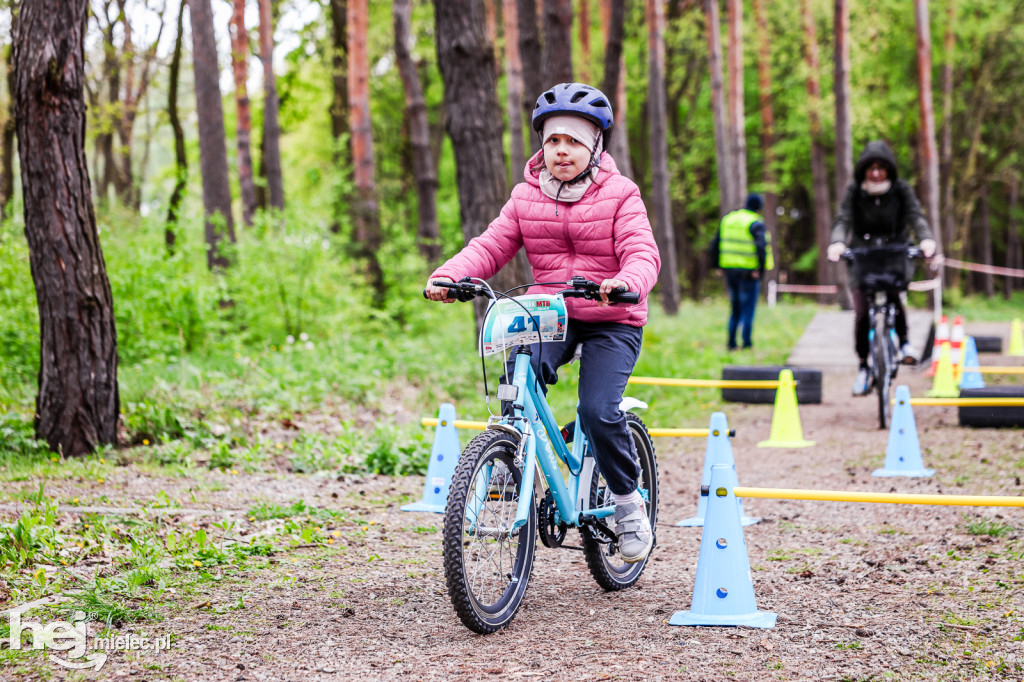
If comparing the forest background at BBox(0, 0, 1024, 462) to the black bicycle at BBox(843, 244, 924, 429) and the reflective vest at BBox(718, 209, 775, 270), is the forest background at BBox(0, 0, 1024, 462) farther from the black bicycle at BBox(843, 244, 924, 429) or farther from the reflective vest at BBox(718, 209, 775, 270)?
the black bicycle at BBox(843, 244, 924, 429)

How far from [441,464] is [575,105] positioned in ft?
9.49

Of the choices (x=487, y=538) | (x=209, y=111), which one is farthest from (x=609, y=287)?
(x=209, y=111)

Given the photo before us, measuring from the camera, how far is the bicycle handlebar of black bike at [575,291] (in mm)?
3588

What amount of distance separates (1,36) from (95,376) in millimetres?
15617

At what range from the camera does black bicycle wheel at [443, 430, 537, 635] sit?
3.48 meters

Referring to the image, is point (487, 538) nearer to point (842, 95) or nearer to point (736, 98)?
point (842, 95)

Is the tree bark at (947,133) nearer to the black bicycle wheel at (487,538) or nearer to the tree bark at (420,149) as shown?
the tree bark at (420,149)

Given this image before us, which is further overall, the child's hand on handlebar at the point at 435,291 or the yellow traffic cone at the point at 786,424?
the yellow traffic cone at the point at 786,424

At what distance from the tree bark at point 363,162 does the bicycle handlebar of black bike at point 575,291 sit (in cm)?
1400

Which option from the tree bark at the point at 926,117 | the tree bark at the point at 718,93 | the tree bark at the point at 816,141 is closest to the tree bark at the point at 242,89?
the tree bark at the point at 718,93

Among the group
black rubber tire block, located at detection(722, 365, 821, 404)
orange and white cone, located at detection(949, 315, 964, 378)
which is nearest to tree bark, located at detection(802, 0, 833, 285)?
orange and white cone, located at detection(949, 315, 964, 378)

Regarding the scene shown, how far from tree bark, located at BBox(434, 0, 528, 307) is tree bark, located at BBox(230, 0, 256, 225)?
32.2 feet

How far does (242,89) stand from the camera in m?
20.6

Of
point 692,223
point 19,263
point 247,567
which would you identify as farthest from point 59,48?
point 692,223
